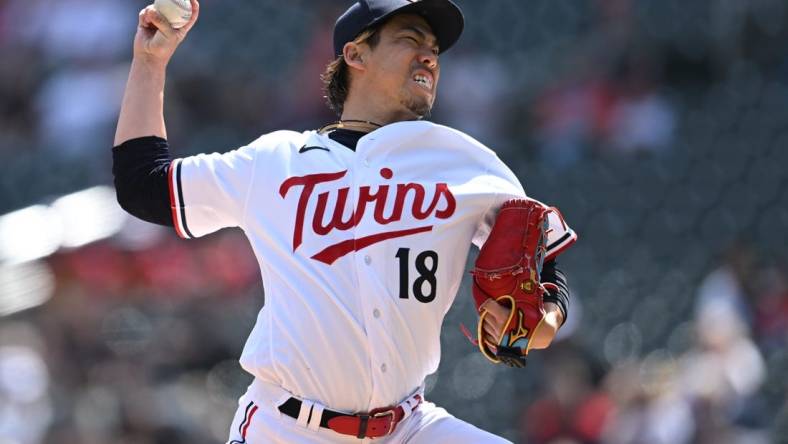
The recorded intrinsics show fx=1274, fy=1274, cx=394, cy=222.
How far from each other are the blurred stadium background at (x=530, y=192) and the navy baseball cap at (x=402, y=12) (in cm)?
299

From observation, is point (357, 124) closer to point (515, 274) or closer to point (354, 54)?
point (354, 54)

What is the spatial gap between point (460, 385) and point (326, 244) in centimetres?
397

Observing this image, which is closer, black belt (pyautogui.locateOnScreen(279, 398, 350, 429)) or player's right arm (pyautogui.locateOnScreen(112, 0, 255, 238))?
black belt (pyautogui.locateOnScreen(279, 398, 350, 429))

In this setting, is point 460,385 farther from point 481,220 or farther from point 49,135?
point 481,220

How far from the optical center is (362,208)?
9.04 ft

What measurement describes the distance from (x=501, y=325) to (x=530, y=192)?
4.59 m

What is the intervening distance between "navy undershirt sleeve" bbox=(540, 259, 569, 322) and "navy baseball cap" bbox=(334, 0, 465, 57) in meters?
0.61

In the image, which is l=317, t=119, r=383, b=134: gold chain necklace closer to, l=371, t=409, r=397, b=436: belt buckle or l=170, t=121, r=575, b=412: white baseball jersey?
l=170, t=121, r=575, b=412: white baseball jersey

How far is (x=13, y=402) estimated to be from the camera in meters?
5.75

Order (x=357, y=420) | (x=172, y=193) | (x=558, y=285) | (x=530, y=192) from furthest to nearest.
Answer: (x=530, y=192) → (x=558, y=285) → (x=172, y=193) → (x=357, y=420)

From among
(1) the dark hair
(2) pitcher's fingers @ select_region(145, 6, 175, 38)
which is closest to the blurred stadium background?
(1) the dark hair

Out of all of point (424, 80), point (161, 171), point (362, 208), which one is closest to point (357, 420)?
point (362, 208)

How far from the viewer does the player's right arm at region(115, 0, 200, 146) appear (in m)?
2.86

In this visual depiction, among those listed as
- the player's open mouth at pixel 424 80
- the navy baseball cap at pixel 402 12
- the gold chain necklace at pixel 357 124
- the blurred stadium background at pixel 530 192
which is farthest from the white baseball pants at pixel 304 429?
the blurred stadium background at pixel 530 192
